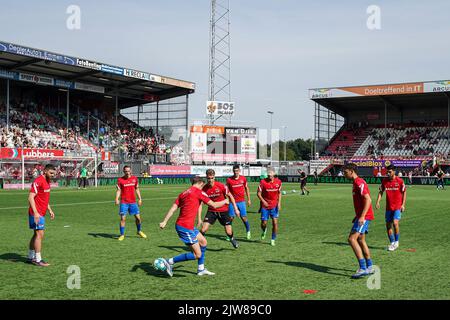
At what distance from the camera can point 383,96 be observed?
220ft

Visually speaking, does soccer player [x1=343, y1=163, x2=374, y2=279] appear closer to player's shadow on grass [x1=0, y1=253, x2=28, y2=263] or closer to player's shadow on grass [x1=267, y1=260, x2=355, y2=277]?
player's shadow on grass [x1=267, y1=260, x2=355, y2=277]

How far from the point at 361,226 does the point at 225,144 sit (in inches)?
2271

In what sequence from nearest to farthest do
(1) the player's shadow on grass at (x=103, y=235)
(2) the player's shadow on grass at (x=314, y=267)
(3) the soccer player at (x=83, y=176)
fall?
(2) the player's shadow on grass at (x=314, y=267) → (1) the player's shadow on grass at (x=103, y=235) → (3) the soccer player at (x=83, y=176)

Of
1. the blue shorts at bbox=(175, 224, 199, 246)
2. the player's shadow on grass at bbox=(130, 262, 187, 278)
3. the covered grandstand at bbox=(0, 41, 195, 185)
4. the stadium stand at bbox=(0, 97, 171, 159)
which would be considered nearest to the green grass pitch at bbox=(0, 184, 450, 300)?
Result: the player's shadow on grass at bbox=(130, 262, 187, 278)

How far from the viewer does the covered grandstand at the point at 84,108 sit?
4603 cm

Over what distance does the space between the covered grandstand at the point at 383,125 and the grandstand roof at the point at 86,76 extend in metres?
21.7

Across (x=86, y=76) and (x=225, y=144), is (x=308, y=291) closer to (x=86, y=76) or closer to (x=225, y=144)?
(x=86, y=76)

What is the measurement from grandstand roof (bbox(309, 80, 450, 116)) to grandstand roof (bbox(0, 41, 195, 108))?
20.0m

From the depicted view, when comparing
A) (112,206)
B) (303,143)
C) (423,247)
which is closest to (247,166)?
(112,206)

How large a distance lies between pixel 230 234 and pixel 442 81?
5644 centimetres

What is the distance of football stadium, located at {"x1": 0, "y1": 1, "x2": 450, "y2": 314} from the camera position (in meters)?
8.70

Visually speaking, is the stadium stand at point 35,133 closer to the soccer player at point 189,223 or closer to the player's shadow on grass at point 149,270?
the player's shadow on grass at point 149,270

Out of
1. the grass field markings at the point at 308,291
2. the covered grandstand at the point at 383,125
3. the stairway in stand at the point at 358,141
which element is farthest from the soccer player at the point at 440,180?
the grass field markings at the point at 308,291

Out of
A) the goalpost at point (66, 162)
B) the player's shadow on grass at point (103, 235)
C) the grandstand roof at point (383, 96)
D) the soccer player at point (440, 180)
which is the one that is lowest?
the player's shadow on grass at point (103, 235)
